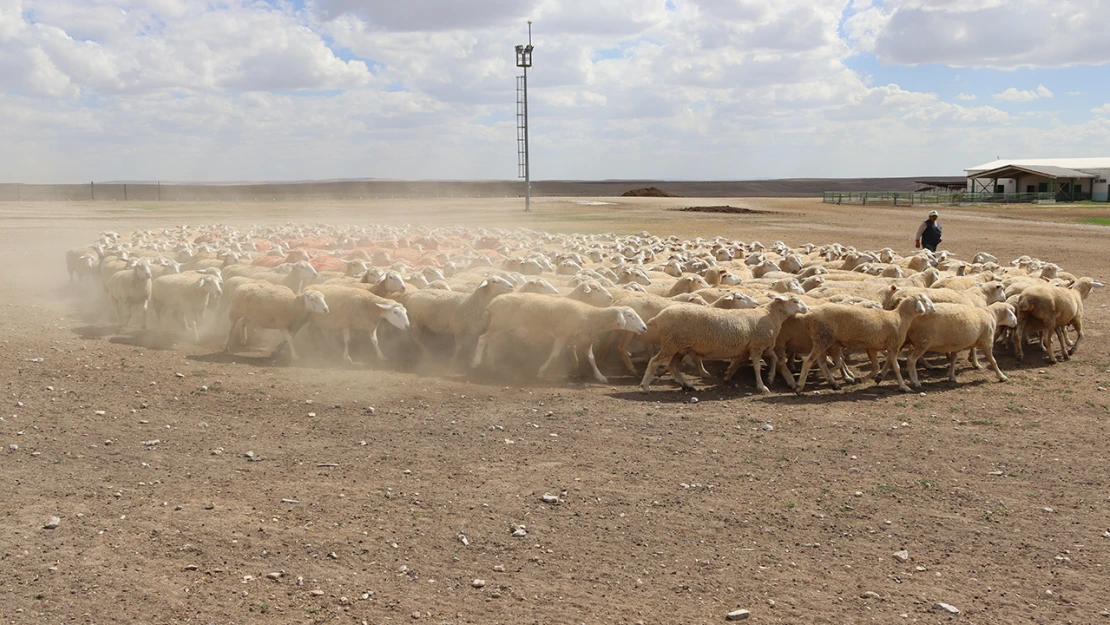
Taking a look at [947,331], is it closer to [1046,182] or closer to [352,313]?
[352,313]

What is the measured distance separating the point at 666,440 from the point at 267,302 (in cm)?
667

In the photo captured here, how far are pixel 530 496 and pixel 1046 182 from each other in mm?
74526

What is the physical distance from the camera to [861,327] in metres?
11.4

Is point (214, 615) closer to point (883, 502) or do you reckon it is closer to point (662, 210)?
point (883, 502)

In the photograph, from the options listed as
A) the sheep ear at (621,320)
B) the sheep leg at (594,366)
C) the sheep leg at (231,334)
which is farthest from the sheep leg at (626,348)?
the sheep leg at (231,334)

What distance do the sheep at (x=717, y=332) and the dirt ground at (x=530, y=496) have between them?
1.69ft

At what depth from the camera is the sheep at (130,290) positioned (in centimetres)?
1495

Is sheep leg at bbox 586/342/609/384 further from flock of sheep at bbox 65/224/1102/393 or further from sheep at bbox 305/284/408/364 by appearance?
sheep at bbox 305/284/408/364

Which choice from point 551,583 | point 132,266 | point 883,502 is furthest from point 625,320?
point 132,266

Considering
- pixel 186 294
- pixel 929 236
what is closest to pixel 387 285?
pixel 186 294

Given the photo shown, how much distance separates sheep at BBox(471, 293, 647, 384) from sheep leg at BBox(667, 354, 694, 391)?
1.99 ft

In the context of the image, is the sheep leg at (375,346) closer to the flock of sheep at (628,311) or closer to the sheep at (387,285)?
the flock of sheep at (628,311)

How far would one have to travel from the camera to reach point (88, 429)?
8.83m

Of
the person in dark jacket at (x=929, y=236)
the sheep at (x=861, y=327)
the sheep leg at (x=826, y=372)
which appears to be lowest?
the sheep leg at (x=826, y=372)
